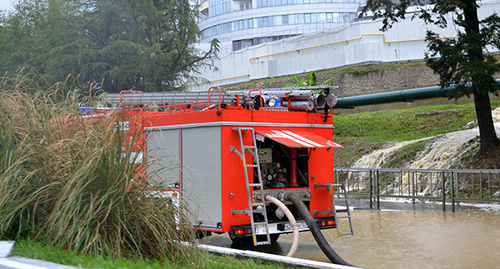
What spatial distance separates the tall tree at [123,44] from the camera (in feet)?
116

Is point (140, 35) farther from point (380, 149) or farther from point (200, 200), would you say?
point (200, 200)

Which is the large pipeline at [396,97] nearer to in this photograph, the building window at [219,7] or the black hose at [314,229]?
the black hose at [314,229]

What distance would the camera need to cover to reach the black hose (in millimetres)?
10266

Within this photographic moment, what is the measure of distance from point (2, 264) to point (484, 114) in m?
20.0

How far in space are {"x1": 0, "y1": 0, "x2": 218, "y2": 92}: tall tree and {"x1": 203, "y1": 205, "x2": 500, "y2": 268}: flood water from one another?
20060 mm

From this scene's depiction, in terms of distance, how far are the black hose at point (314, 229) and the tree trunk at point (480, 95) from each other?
39.4 ft

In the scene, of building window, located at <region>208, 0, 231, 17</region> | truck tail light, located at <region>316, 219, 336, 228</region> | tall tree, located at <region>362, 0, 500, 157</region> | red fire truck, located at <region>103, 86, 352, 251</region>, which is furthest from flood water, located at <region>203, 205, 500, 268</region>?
building window, located at <region>208, 0, 231, 17</region>

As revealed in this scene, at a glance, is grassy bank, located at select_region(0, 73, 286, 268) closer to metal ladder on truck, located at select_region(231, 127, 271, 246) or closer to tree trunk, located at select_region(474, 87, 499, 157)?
metal ladder on truck, located at select_region(231, 127, 271, 246)

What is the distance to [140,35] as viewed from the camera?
124 ft

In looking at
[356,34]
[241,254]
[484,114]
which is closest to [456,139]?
[484,114]

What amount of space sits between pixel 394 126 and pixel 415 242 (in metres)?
22.0

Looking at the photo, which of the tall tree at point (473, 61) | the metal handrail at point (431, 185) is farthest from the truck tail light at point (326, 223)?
the tall tree at point (473, 61)

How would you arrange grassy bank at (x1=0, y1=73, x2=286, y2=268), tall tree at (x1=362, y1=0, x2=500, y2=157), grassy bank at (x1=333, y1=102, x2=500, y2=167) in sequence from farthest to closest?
1. grassy bank at (x1=333, y1=102, x2=500, y2=167)
2. tall tree at (x1=362, y1=0, x2=500, y2=157)
3. grassy bank at (x1=0, y1=73, x2=286, y2=268)

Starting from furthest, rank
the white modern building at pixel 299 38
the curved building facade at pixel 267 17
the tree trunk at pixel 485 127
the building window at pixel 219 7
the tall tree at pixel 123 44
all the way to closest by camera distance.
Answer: the building window at pixel 219 7 → the curved building facade at pixel 267 17 → the white modern building at pixel 299 38 → the tall tree at pixel 123 44 → the tree trunk at pixel 485 127
